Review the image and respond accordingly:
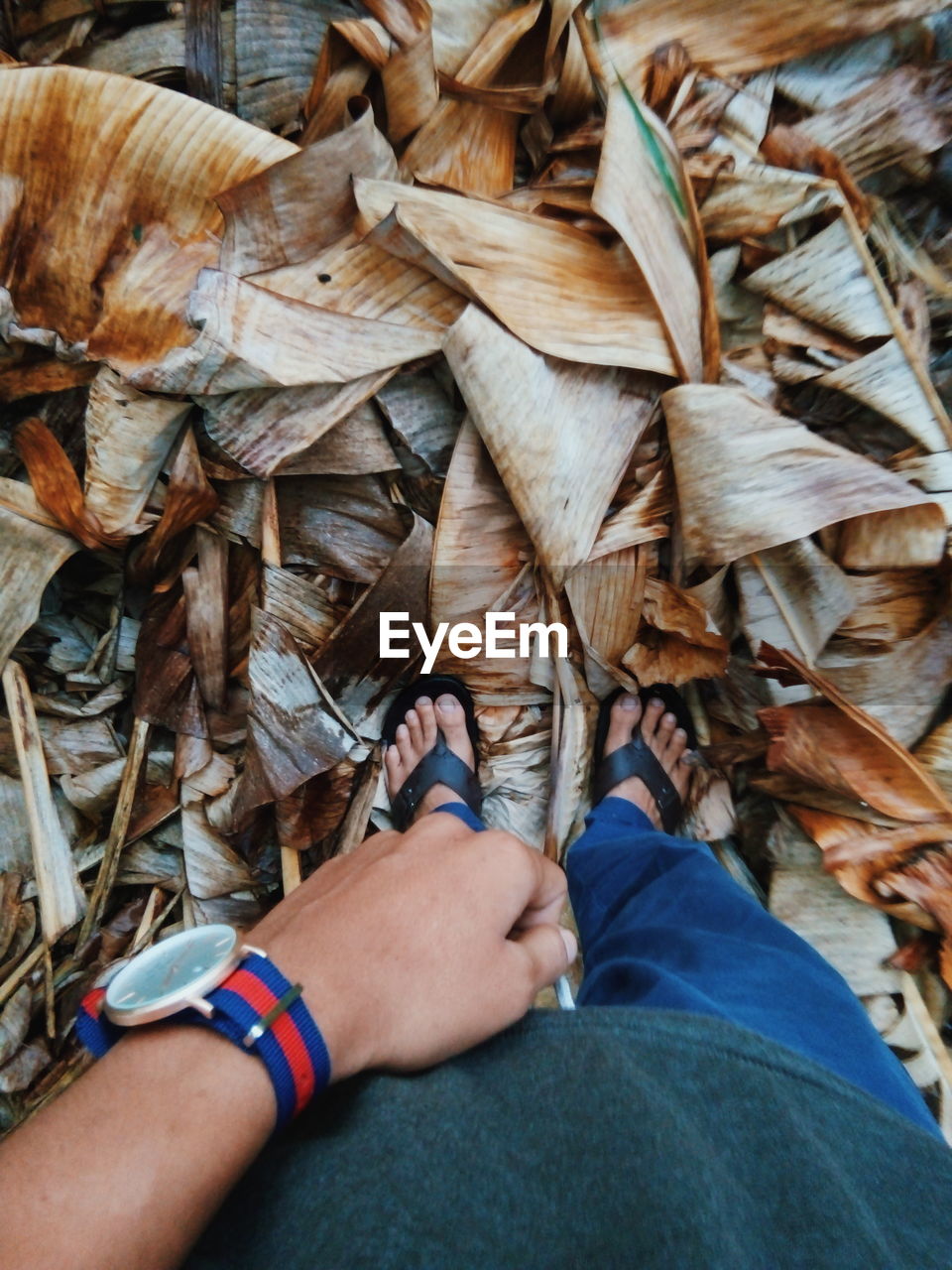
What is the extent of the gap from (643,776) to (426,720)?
280mm

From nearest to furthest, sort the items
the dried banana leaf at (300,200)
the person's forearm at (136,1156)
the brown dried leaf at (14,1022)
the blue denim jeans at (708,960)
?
the person's forearm at (136,1156) < the blue denim jeans at (708,960) < the dried banana leaf at (300,200) < the brown dried leaf at (14,1022)

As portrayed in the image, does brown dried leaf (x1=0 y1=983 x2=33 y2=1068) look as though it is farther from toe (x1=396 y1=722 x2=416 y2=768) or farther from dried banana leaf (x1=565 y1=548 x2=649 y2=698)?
dried banana leaf (x1=565 y1=548 x2=649 y2=698)

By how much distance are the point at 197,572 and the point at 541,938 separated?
1.86 feet

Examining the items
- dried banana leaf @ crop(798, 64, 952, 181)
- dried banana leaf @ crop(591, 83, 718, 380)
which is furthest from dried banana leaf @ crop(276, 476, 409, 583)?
dried banana leaf @ crop(798, 64, 952, 181)

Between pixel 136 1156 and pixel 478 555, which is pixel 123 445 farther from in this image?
pixel 136 1156

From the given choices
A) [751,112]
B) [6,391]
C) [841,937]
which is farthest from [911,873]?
[6,391]

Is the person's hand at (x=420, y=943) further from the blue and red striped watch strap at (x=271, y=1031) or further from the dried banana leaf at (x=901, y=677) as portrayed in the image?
the dried banana leaf at (x=901, y=677)

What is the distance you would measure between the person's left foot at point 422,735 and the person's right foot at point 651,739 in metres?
0.19

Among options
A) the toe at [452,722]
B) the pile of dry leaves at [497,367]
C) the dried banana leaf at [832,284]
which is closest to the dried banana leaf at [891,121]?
the pile of dry leaves at [497,367]

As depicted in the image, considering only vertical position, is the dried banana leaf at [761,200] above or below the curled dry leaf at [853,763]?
above

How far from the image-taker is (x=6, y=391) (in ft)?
2.46

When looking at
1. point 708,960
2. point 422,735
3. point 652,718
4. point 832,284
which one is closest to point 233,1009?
point 708,960

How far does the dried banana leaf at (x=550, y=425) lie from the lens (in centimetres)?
69

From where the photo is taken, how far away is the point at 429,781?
0.89 metres
